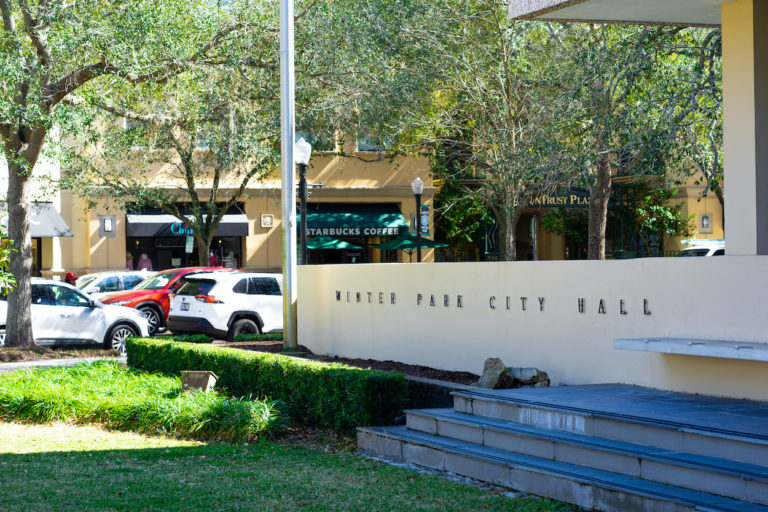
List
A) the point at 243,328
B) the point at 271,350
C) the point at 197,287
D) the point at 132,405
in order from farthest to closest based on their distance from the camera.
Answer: the point at 243,328, the point at 197,287, the point at 271,350, the point at 132,405

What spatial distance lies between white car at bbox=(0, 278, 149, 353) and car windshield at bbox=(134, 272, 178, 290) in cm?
319

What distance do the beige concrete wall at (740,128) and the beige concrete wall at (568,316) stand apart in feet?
3.69

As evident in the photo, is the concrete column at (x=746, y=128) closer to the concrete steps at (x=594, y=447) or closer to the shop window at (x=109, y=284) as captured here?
the concrete steps at (x=594, y=447)

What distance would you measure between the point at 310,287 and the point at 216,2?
792 centimetres

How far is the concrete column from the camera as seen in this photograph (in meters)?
9.60

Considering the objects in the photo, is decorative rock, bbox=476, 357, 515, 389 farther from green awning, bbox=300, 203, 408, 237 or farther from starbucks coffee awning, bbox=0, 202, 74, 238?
starbucks coffee awning, bbox=0, 202, 74, 238

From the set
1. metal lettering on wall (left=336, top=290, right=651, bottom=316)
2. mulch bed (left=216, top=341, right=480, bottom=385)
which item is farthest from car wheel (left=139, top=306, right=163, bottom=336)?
metal lettering on wall (left=336, top=290, right=651, bottom=316)

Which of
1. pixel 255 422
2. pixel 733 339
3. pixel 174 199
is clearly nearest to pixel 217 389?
pixel 255 422

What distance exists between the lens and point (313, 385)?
1090 centimetres

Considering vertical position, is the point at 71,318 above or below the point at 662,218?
below

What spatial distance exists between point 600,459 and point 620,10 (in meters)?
5.96

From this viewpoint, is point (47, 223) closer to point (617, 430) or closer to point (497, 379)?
point (497, 379)

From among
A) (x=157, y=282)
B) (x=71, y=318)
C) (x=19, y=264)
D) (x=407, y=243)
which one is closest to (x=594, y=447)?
(x=19, y=264)

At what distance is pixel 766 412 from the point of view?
7559mm
